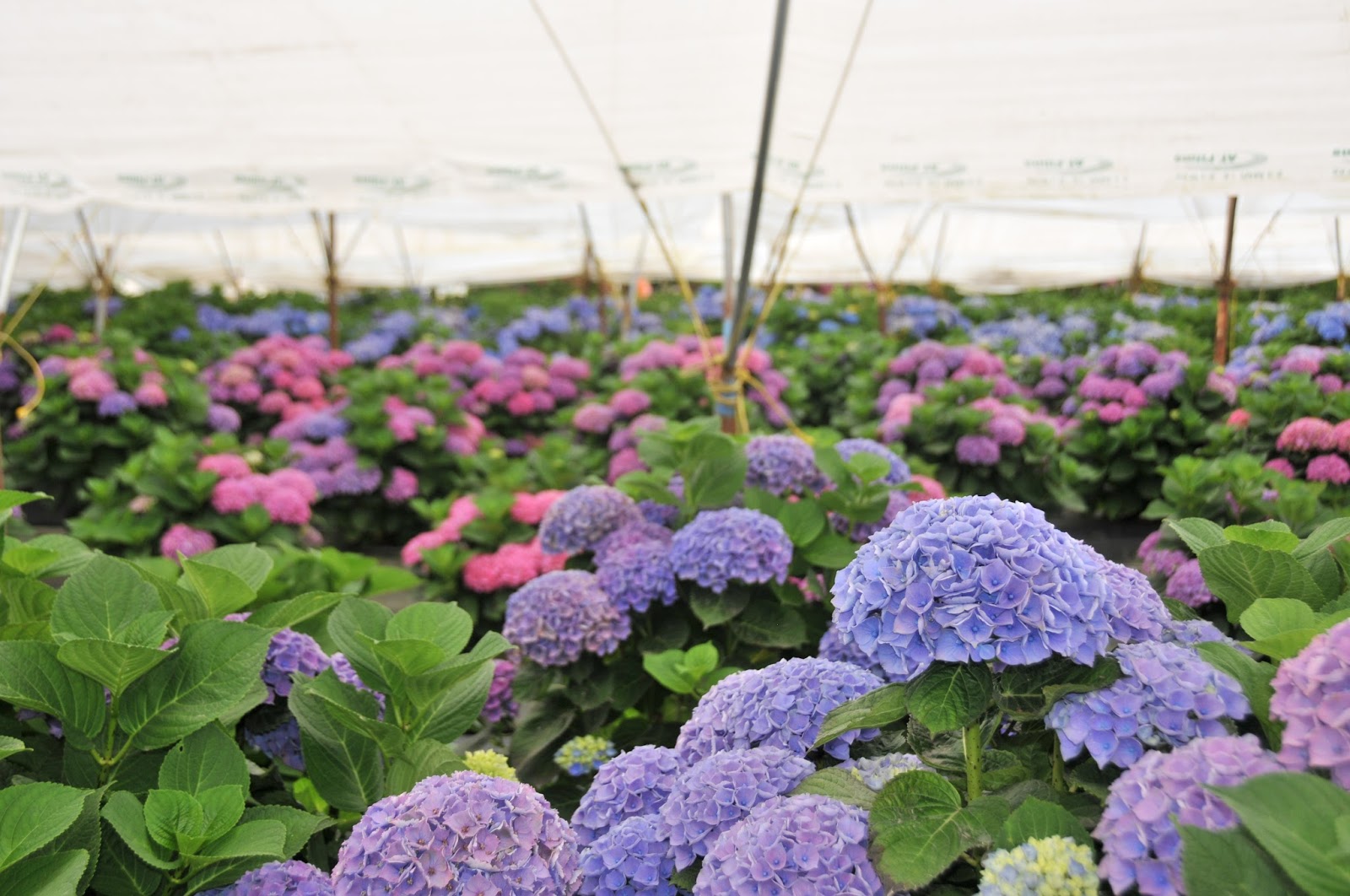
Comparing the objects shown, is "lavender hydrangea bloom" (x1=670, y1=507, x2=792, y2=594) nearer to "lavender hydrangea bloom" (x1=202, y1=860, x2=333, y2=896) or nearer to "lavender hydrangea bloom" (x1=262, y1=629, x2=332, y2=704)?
"lavender hydrangea bloom" (x1=262, y1=629, x2=332, y2=704)

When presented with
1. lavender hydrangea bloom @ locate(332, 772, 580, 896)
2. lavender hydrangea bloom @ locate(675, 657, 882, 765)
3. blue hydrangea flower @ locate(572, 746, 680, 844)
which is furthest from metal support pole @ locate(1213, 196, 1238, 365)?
lavender hydrangea bloom @ locate(332, 772, 580, 896)

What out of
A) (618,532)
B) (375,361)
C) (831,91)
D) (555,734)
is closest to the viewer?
(555,734)

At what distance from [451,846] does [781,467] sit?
1602 millimetres

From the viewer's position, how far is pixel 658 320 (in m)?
10.9

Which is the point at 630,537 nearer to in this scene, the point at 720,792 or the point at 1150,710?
the point at 720,792

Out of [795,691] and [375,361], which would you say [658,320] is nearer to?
[375,361]

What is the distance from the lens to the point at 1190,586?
7.93ft

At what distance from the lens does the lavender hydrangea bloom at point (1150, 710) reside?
0.96m

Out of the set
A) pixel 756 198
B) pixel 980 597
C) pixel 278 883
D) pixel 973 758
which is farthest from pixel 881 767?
pixel 756 198

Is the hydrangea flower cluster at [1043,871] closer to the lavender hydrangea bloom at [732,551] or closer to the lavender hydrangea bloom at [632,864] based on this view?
the lavender hydrangea bloom at [632,864]

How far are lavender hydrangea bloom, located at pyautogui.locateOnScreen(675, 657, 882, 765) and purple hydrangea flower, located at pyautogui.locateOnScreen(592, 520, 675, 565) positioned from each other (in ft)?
3.07

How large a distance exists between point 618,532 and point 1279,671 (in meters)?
1.59

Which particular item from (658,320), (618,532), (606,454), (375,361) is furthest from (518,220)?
(618,532)

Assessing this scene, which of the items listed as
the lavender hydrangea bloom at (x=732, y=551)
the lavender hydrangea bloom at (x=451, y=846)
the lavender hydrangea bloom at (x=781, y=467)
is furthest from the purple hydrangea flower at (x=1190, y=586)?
the lavender hydrangea bloom at (x=451, y=846)
